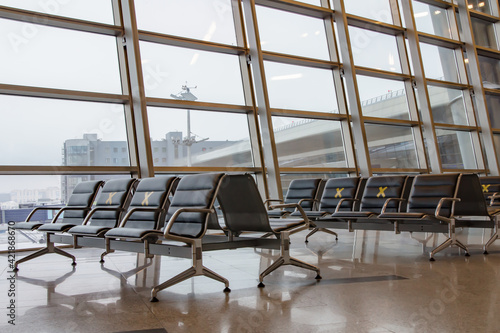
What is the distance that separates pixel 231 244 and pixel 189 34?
5.09 m

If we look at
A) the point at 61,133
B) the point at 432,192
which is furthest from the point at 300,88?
the point at 61,133

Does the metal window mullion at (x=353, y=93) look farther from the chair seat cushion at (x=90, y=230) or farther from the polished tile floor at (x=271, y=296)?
the chair seat cushion at (x=90, y=230)

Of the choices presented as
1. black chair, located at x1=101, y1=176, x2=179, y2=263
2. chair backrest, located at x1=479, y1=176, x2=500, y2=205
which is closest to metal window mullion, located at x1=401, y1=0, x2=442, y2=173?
chair backrest, located at x1=479, y1=176, x2=500, y2=205

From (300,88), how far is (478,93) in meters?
4.92

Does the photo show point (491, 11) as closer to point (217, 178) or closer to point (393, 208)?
point (393, 208)

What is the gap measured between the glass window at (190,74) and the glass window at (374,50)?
8.93 ft

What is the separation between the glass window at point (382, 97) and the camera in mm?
9102

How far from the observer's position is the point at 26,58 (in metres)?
6.25

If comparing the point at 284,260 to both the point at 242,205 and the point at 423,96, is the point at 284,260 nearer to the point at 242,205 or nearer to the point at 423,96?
the point at 242,205

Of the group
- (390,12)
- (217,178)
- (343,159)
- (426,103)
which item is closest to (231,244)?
(217,178)

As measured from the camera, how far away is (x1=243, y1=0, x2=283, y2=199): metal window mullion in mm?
7547

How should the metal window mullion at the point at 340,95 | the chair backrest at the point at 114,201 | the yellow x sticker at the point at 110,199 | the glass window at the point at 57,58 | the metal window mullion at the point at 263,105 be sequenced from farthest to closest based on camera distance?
the metal window mullion at the point at 340,95
the metal window mullion at the point at 263,105
the glass window at the point at 57,58
the yellow x sticker at the point at 110,199
the chair backrest at the point at 114,201

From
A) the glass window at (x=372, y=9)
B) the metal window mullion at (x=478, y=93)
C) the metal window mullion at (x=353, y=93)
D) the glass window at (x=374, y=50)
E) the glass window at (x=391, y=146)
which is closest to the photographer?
the metal window mullion at (x=353, y=93)

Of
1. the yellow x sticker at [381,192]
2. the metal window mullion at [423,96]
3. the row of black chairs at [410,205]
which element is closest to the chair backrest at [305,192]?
the row of black chairs at [410,205]
